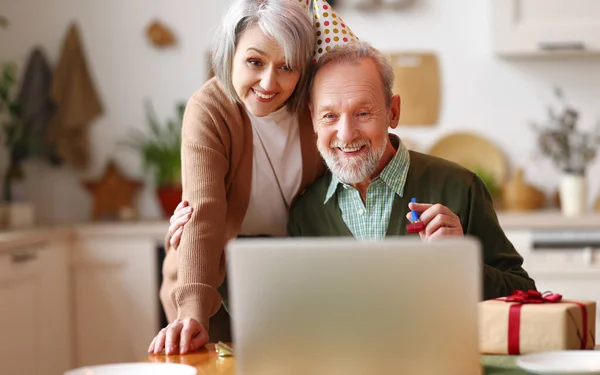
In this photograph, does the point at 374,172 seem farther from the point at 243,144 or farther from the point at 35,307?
the point at 35,307

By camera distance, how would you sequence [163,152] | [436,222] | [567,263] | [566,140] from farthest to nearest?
1. [163,152]
2. [566,140]
3. [567,263]
4. [436,222]

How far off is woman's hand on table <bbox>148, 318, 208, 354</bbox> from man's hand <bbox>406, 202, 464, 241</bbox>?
447 mm

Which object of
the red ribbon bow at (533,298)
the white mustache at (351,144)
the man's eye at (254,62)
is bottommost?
the red ribbon bow at (533,298)

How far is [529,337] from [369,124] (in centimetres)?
69

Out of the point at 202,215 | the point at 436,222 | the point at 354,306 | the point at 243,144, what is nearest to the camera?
the point at 354,306

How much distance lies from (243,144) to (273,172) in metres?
0.12

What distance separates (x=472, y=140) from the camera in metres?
4.38

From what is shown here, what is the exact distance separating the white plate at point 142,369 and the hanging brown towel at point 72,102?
319 centimetres

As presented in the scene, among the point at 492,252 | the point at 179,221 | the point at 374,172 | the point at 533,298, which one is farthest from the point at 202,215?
the point at 533,298

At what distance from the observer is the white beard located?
1.97m

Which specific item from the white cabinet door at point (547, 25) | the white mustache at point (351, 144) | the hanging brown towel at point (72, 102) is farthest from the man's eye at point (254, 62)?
the hanging brown towel at point (72, 102)

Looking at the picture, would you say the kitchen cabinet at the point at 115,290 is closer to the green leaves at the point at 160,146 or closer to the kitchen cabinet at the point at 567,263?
the green leaves at the point at 160,146

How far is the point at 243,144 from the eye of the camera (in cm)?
216

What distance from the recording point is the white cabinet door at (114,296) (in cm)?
405
